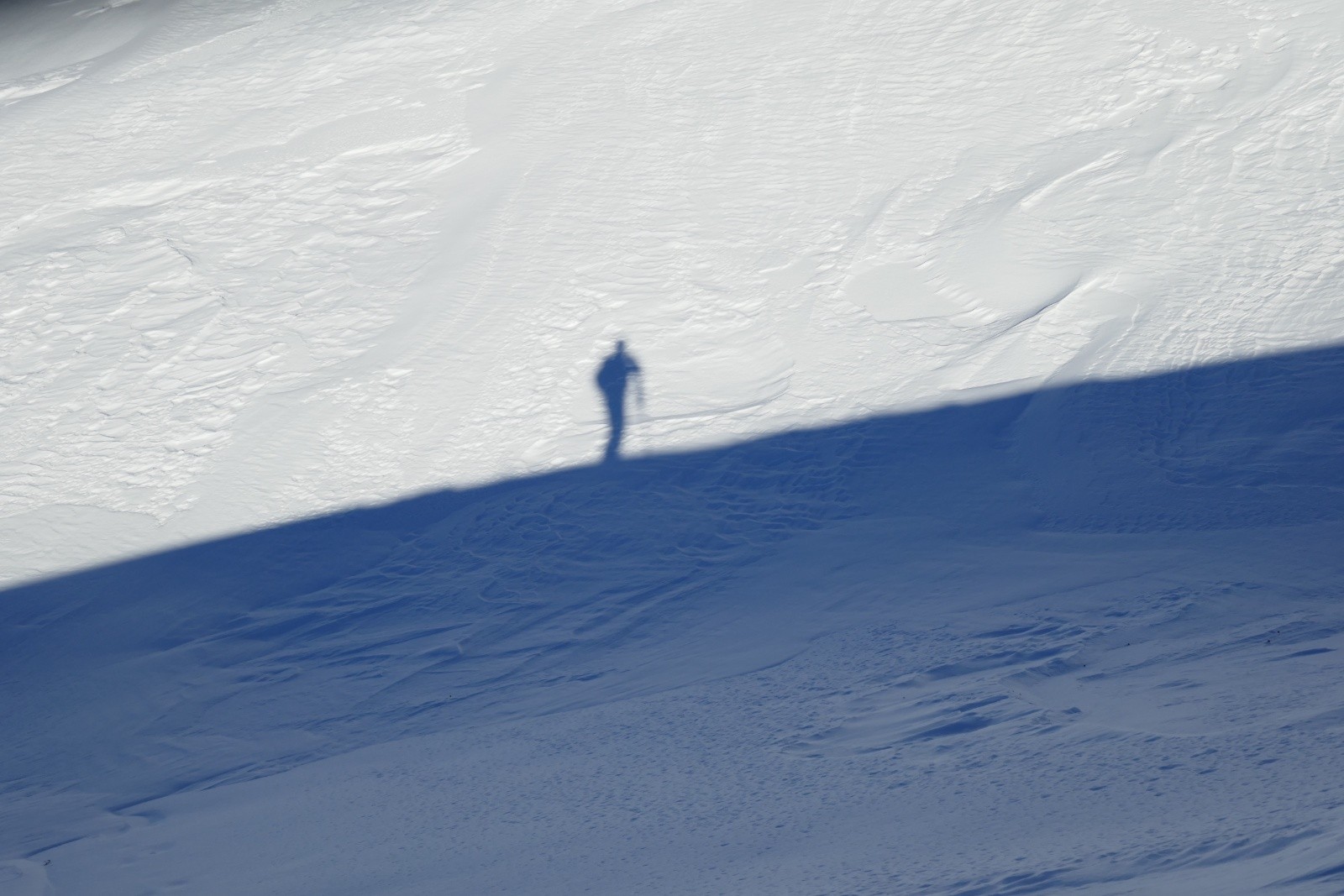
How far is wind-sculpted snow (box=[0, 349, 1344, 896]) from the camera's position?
203 cm

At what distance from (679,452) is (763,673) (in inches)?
39.2

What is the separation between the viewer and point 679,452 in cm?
363

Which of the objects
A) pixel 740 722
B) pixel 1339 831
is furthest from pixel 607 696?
pixel 1339 831

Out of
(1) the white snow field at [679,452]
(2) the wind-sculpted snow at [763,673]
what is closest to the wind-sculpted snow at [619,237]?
(1) the white snow field at [679,452]

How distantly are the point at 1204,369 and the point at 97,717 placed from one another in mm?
3146

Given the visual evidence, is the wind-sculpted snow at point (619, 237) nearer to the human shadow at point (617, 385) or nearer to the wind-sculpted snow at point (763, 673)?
the human shadow at point (617, 385)

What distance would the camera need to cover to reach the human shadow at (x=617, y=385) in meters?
3.70

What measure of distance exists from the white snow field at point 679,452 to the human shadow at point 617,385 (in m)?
0.05

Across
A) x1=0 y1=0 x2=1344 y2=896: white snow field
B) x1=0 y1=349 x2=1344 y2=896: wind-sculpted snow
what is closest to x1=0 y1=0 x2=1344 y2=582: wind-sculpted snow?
x1=0 y1=0 x2=1344 y2=896: white snow field

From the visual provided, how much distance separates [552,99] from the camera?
14.7ft

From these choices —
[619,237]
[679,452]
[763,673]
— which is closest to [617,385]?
[679,452]

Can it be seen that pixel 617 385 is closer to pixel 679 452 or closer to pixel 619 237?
pixel 679 452

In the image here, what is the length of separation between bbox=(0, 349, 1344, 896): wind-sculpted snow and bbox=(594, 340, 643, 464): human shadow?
130mm

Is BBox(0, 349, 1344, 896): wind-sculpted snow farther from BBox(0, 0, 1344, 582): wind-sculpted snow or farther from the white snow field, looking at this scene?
BBox(0, 0, 1344, 582): wind-sculpted snow
